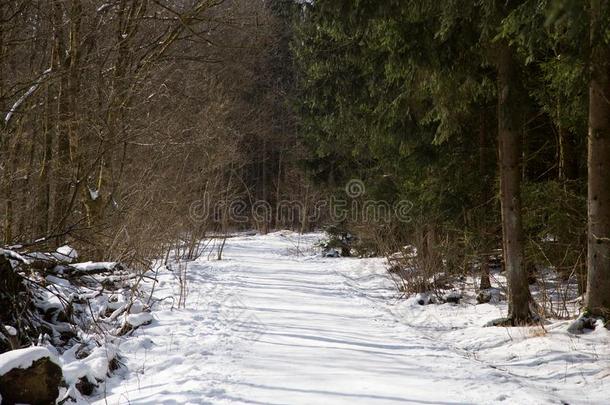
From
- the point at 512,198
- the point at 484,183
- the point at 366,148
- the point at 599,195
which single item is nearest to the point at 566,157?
the point at 484,183

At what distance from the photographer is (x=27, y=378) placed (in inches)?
158

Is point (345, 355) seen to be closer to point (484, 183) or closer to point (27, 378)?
point (27, 378)

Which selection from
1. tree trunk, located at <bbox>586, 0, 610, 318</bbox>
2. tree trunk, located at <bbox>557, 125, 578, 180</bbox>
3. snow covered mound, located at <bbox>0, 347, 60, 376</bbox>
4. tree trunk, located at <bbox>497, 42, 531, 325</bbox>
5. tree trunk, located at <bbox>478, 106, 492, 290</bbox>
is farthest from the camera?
tree trunk, located at <bbox>478, 106, 492, 290</bbox>

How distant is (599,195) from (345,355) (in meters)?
3.60

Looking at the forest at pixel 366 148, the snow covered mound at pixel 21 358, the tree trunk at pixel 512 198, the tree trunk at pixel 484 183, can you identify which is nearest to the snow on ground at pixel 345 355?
the forest at pixel 366 148

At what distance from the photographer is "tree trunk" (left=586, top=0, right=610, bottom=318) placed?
6.05 m

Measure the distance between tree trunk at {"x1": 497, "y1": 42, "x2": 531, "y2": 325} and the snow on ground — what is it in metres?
0.49

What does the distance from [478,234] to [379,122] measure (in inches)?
112

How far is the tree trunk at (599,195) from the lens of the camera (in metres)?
6.05

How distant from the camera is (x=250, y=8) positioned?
10547 millimetres


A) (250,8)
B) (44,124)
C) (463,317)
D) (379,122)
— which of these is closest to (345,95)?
(379,122)

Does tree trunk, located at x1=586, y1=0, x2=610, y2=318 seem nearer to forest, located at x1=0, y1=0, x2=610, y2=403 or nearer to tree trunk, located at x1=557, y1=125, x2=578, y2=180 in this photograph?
forest, located at x1=0, y1=0, x2=610, y2=403

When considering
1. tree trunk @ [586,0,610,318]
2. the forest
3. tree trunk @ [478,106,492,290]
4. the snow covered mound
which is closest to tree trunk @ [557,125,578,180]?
the forest

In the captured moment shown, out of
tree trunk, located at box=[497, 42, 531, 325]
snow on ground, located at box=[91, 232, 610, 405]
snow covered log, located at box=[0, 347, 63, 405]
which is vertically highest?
tree trunk, located at box=[497, 42, 531, 325]
